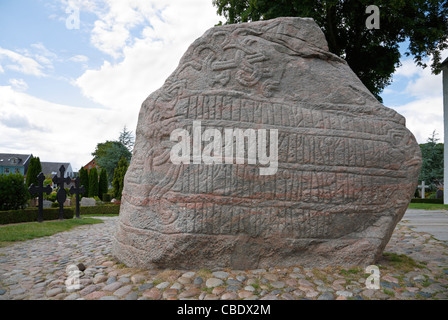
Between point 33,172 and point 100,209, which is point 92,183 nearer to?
point 33,172

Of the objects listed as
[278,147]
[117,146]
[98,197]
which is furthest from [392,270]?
[117,146]

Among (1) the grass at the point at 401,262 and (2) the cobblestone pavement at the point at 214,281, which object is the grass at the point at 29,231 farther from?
(1) the grass at the point at 401,262

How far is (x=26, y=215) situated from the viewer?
8.73 metres

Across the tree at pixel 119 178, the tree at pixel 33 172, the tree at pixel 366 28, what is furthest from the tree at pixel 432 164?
the tree at pixel 33 172

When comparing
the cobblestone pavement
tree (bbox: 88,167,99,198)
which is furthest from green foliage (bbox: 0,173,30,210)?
tree (bbox: 88,167,99,198)

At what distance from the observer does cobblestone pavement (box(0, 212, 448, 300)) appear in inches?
119

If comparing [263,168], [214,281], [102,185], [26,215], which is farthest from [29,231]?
[102,185]

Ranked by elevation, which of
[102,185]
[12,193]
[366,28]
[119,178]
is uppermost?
[366,28]

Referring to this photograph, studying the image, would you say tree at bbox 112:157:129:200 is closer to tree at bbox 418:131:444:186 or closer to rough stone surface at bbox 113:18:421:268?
rough stone surface at bbox 113:18:421:268

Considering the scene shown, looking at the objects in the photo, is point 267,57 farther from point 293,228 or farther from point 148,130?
point 293,228

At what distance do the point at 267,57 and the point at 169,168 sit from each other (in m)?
1.93

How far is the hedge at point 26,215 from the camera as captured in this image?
325 inches

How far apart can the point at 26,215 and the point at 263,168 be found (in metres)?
8.03

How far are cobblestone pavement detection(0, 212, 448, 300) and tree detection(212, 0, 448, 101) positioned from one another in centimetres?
983
